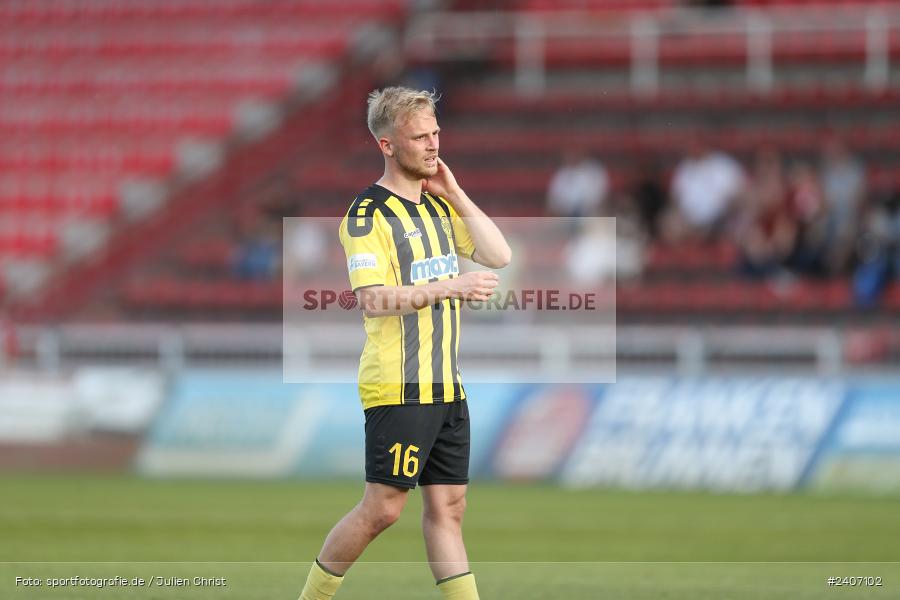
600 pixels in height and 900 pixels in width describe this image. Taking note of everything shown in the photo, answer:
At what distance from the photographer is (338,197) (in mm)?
20547

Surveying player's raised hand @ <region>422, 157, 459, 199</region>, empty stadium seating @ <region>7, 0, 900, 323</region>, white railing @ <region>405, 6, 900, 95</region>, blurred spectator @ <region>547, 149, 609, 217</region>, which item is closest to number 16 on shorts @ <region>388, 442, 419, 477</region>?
player's raised hand @ <region>422, 157, 459, 199</region>

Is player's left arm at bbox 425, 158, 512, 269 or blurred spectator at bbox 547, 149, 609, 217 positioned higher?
blurred spectator at bbox 547, 149, 609, 217

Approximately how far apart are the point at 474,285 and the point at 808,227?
12107 mm

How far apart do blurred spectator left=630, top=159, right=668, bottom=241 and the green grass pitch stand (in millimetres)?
4666

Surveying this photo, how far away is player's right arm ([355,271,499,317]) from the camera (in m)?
6.07

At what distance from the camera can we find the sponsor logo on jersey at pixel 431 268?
630 centimetres

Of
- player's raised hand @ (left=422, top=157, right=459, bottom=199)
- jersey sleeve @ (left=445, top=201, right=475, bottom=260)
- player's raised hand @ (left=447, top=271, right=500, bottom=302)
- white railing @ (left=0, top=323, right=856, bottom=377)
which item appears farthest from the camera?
white railing @ (left=0, top=323, right=856, bottom=377)

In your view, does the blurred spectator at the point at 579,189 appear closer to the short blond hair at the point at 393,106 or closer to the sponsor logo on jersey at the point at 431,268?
the sponsor logo on jersey at the point at 431,268

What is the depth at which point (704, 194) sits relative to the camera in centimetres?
1852

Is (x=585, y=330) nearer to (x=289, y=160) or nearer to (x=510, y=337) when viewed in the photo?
(x=510, y=337)

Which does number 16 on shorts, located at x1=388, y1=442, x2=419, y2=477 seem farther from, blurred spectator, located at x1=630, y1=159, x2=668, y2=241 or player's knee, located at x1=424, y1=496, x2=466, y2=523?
blurred spectator, located at x1=630, y1=159, x2=668, y2=241

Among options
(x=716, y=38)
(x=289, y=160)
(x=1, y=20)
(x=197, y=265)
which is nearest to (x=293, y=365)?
(x=197, y=265)

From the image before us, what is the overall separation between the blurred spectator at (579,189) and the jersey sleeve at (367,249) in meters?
12.5

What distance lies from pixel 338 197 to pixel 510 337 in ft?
17.7
